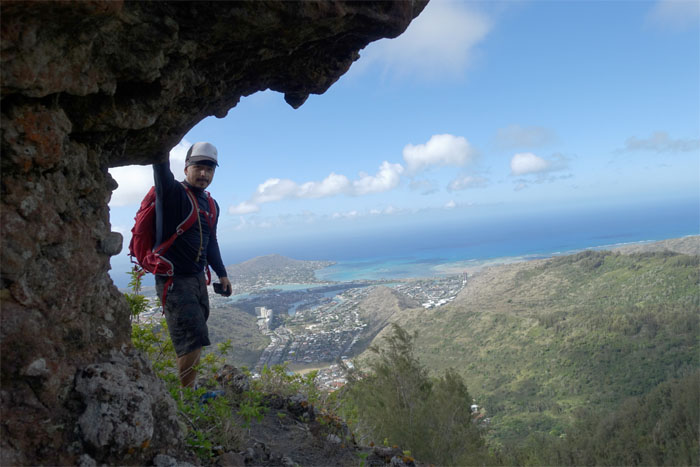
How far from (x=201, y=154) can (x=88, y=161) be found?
124 cm

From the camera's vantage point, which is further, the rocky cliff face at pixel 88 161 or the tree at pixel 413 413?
the tree at pixel 413 413

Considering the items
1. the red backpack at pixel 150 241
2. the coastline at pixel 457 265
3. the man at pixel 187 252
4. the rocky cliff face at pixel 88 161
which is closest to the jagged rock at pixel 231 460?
the rocky cliff face at pixel 88 161

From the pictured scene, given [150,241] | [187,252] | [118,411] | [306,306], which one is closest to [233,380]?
[187,252]

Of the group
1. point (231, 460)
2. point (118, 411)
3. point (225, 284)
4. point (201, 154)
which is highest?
point (201, 154)

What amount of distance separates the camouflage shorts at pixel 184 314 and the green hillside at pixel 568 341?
2594 centimetres

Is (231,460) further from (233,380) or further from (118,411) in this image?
Answer: (233,380)

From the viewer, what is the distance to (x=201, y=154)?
13.1 ft

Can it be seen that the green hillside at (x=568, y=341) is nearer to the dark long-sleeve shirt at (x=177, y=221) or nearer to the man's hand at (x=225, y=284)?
the man's hand at (x=225, y=284)

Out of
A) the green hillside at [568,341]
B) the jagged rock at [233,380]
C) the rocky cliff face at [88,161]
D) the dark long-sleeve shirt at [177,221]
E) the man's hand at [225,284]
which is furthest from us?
the green hillside at [568,341]

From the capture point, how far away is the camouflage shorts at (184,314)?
378cm

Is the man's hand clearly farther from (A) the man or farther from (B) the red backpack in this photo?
(B) the red backpack

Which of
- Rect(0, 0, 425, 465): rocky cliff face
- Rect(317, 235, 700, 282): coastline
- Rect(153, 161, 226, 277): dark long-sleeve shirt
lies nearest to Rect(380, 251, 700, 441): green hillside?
Rect(153, 161, 226, 277): dark long-sleeve shirt

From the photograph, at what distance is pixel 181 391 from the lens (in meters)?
3.55

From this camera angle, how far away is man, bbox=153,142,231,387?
3.70 m
